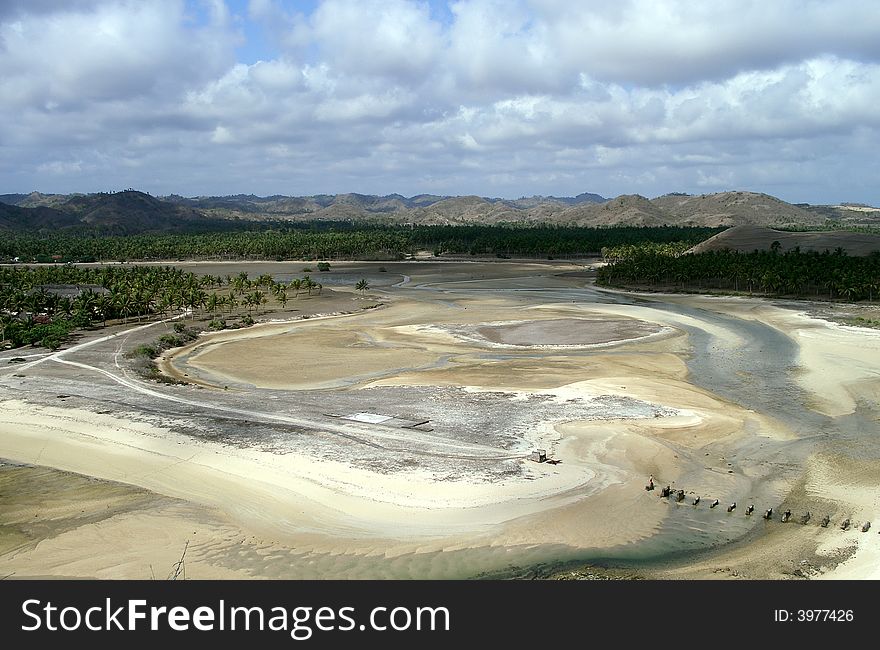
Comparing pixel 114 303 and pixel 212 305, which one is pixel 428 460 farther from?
pixel 114 303

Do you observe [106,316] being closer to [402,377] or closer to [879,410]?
[402,377]

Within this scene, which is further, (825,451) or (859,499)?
(825,451)

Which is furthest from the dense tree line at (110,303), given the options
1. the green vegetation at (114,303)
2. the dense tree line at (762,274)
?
the dense tree line at (762,274)

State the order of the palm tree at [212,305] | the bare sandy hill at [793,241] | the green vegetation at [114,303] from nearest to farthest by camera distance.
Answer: the green vegetation at [114,303] < the palm tree at [212,305] < the bare sandy hill at [793,241]

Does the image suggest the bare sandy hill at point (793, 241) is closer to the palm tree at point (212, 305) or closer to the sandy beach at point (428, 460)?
the sandy beach at point (428, 460)

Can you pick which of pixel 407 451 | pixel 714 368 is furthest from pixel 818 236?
pixel 407 451

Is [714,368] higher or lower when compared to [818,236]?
lower

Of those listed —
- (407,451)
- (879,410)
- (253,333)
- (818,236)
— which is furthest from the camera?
(818,236)
